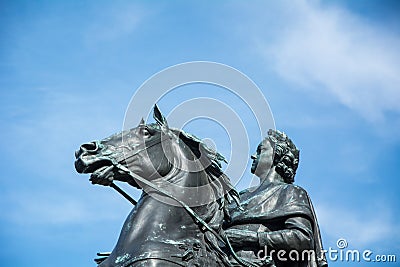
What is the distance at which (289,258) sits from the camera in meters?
11.8

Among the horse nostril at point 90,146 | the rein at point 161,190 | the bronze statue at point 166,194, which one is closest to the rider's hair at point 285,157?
the bronze statue at point 166,194

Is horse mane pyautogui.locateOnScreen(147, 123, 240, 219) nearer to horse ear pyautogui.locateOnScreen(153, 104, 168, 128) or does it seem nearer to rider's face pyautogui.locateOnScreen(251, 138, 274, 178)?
horse ear pyautogui.locateOnScreen(153, 104, 168, 128)

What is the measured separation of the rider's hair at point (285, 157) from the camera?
1317cm

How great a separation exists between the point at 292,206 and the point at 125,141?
114 inches

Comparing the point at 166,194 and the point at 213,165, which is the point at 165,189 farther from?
the point at 213,165

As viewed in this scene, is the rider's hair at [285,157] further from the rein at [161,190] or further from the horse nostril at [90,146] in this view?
the horse nostril at [90,146]

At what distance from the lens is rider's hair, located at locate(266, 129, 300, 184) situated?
13.2 meters

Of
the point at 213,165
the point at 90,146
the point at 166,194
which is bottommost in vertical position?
the point at 166,194

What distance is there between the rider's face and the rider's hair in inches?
3.0

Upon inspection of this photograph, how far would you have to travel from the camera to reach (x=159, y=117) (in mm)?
10602

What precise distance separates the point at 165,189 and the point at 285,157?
3393 mm

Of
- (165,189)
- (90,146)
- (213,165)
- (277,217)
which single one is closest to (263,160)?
(277,217)

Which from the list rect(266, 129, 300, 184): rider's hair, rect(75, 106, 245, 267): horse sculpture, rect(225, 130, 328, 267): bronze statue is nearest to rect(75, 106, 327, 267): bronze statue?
rect(75, 106, 245, 267): horse sculpture

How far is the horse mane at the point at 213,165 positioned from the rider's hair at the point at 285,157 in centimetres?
265
